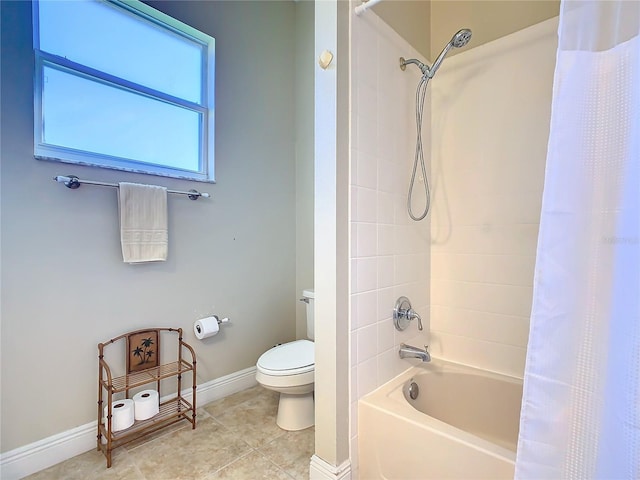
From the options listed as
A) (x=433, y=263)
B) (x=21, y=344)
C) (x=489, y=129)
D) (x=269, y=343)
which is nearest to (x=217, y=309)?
(x=269, y=343)

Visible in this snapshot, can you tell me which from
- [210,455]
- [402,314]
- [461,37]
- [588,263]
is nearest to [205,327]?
[210,455]

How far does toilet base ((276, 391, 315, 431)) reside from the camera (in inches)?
74.5

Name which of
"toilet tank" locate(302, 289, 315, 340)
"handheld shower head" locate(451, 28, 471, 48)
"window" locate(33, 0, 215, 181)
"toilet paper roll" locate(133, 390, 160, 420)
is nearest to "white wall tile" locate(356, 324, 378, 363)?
"toilet tank" locate(302, 289, 315, 340)

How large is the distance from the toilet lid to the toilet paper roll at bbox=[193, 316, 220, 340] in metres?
0.41

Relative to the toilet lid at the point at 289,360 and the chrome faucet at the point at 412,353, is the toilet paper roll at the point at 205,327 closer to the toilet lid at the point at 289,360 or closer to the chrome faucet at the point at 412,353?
the toilet lid at the point at 289,360

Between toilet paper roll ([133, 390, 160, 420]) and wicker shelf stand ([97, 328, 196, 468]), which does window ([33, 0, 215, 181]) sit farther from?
toilet paper roll ([133, 390, 160, 420])

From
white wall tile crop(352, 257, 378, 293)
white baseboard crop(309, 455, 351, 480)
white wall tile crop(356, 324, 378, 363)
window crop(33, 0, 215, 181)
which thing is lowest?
white baseboard crop(309, 455, 351, 480)

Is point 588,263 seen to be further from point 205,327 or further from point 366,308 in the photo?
point 205,327

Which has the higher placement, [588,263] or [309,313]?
[588,263]

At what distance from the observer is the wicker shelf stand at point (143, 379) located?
5.50ft

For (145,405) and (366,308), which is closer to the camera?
(366,308)

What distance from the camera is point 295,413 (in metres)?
1.90

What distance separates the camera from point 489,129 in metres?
1.71

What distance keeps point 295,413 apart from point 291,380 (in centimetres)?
30
